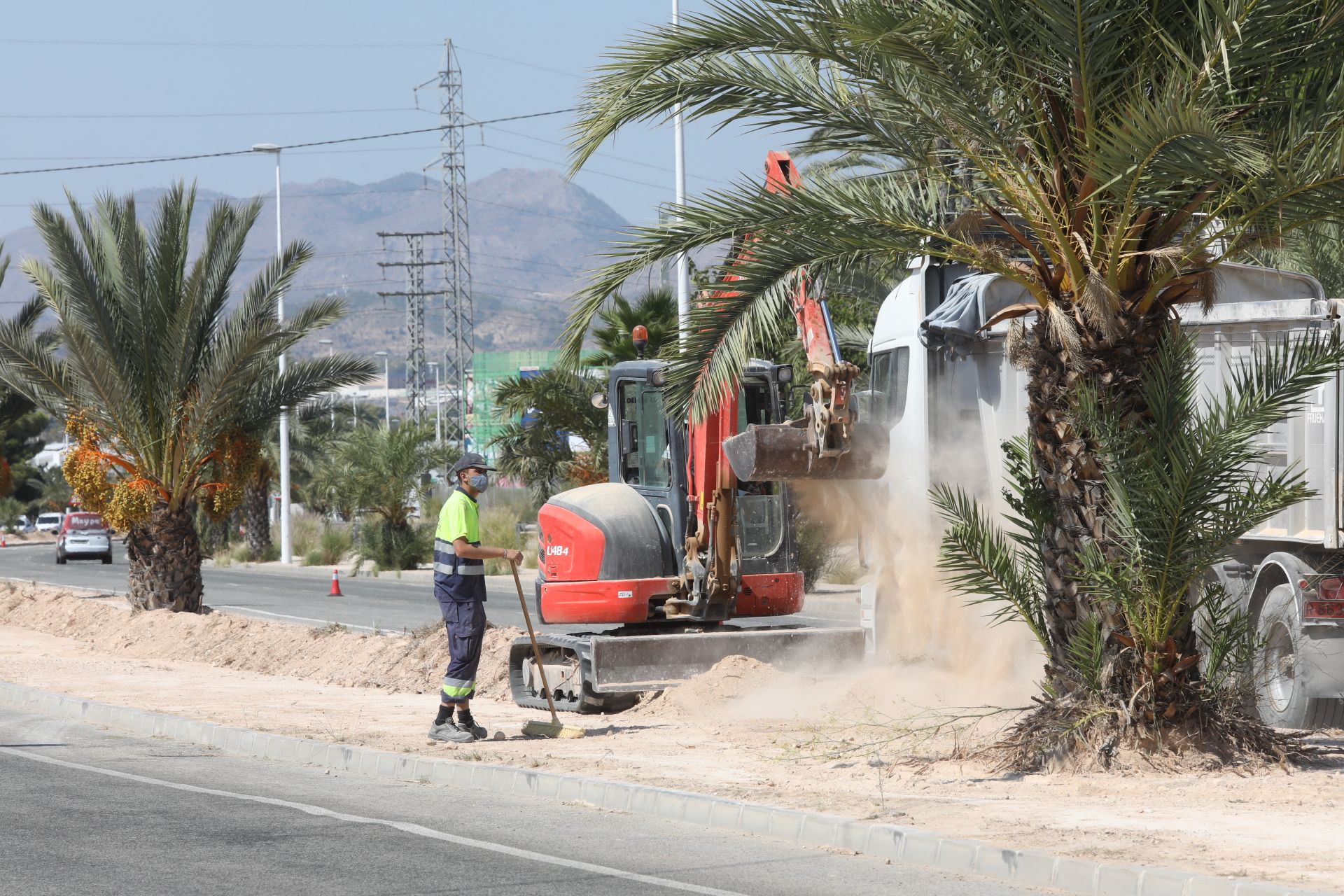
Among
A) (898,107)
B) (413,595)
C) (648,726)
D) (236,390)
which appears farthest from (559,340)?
(413,595)

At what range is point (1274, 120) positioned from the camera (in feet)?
31.4

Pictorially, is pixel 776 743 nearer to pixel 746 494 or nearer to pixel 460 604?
pixel 460 604

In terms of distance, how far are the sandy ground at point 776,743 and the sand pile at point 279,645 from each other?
0.03m

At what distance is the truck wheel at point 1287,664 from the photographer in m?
11.1

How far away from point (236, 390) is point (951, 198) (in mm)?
12085

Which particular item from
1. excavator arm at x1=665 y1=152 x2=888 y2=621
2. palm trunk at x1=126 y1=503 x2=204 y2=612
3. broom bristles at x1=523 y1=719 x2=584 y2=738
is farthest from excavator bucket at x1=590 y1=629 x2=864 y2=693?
palm trunk at x1=126 y1=503 x2=204 y2=612

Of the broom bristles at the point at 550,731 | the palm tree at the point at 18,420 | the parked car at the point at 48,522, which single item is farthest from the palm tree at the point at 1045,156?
the parked car at the point at 48,522

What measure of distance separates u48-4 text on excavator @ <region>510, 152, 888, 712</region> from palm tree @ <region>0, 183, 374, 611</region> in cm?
794

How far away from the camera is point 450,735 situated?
11.3 m

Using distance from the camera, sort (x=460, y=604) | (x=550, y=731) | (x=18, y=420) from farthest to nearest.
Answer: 1. (x=18, y=420)
2. (x=550, y=731)
3. (x=460, y=604)

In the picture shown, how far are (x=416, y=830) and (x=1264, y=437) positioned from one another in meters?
7.05

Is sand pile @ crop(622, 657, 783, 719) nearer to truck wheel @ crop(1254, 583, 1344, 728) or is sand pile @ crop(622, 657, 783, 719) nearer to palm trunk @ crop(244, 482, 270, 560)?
truck wheel @ crop(1254, 583, 1344, 728)

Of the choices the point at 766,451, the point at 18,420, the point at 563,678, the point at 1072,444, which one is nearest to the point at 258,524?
the point at 18,420

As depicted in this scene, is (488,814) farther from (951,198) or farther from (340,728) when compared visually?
(951,198)
